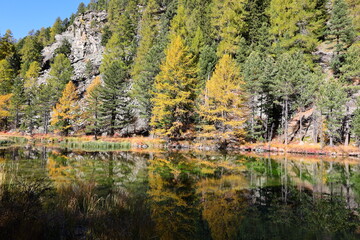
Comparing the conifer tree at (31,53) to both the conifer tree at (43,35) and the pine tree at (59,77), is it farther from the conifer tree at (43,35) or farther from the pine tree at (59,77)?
the pine tree at (59,77)

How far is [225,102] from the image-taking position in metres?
31.8

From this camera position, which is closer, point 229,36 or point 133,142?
point 133,142

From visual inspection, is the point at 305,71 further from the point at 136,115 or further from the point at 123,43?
the point at 123,43

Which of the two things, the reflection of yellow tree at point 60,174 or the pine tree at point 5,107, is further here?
the pine tree at point 5,107

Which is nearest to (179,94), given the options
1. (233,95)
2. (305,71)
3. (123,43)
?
(233,95)

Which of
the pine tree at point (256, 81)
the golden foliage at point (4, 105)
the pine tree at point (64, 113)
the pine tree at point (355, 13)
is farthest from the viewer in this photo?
the golden foliage at point (4, 105)

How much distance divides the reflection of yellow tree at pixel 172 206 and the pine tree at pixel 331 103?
78.1 feet

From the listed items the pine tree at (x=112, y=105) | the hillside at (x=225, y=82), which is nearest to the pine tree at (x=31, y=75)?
the hillside at (x=225, y=82)

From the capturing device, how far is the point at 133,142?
119 feet

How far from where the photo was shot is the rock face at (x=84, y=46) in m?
66.4

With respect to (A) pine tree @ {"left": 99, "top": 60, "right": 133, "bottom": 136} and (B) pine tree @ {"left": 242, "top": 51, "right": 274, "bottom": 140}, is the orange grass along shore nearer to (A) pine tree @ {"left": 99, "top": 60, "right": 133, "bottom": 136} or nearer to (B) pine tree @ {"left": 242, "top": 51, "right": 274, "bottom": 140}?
(B) pine tree @ {"left": 242, "top": 51, "right": 274, "bottom": 140}

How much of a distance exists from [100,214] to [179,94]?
27983mm

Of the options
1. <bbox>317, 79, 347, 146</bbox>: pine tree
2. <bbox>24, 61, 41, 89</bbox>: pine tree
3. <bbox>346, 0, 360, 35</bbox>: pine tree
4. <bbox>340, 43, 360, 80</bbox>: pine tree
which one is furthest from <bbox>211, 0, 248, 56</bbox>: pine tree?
<bbox>24, 61, 41, 89</bbox>: pine tree

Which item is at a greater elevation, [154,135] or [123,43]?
[123,43]
